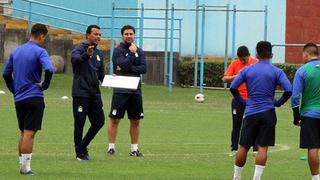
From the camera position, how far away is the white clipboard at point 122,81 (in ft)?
53.5

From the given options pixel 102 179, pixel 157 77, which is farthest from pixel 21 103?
pixel 157 77

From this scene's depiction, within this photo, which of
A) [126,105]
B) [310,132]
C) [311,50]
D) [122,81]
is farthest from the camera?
[126,105]

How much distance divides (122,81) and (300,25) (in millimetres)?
25257

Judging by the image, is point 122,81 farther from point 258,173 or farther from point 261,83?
point 258,173

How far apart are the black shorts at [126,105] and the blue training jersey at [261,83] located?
3933mm

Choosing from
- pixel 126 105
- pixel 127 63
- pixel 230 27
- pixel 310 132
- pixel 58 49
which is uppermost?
pixel 230 27

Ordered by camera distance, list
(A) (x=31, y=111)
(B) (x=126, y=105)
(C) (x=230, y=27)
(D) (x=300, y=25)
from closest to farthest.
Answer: (A) (x=31, y=111) < (B) (x=126, y=105) < (D) (x=300, y=25) < (C) (x=230, y=27)

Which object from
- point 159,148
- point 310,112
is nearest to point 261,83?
point 310,112

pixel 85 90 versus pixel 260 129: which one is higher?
pixel 85 90

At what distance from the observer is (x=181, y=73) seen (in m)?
39.8

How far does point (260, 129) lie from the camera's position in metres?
13.2

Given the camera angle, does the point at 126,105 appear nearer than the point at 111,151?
No

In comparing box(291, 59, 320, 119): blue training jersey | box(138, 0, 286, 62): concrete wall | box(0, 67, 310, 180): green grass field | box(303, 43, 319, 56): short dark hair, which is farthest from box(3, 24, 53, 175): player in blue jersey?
box(138, 0, 286, 62): concrete wall

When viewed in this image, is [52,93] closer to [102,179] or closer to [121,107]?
[121,107]
